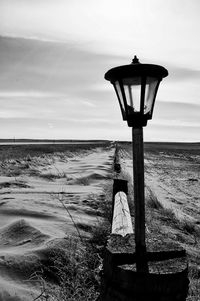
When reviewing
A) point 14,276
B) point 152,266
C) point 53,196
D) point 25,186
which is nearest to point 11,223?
point 14,276

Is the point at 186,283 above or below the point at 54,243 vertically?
above

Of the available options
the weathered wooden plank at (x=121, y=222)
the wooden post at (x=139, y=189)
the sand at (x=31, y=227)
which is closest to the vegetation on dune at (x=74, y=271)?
the sand at (x=31, y=227)

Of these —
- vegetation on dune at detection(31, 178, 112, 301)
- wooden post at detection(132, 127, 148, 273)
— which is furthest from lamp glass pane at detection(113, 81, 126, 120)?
vegetation on dune at detection(31, 178, 112, 301)

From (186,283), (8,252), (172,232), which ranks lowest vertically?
(172,232)

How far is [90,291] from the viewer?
2820mm

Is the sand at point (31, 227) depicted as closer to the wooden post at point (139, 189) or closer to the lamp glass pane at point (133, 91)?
the wooden post at point (139, 189)

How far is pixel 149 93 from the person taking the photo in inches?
88.7

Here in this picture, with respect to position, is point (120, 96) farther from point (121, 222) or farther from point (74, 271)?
point (74, 271)

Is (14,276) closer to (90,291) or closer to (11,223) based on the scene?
(90,291)

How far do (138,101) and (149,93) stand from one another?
0.31 feet

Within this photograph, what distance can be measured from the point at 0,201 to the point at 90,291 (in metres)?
4.33

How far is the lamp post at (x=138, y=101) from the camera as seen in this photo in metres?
2.16

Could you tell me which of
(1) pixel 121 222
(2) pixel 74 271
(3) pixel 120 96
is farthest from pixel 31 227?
(3) pixel 120 96

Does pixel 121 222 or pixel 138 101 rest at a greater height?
pixel 138 101
